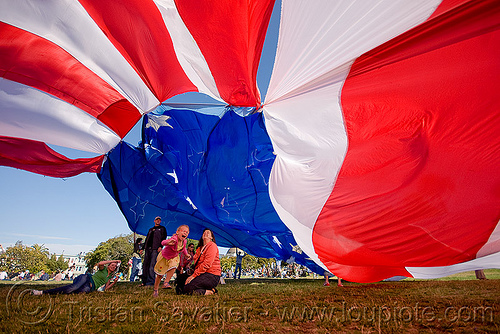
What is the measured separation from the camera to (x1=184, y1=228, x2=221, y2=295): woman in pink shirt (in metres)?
3.63

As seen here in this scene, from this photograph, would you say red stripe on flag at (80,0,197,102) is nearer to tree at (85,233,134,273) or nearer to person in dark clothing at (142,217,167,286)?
person in dark clothing at (142,217,167,286)

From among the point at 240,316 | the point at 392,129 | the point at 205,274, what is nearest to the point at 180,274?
the point at 205,274

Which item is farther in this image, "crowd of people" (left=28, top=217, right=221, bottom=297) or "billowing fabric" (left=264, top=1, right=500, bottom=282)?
"crowd of people" (left=28, top=217, right=221, bottom=297)

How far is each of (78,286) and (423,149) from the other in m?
4.36

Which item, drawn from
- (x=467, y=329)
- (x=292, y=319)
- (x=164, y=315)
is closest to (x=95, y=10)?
(x=164, y=315)

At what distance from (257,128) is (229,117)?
1.50 feet

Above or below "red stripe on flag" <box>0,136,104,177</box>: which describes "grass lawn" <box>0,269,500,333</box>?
below

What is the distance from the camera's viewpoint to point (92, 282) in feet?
12.7

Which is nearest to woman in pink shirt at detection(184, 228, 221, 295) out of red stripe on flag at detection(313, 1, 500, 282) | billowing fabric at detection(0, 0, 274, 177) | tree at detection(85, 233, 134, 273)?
red stripe on flag at detection(313, 1, 500, 282)

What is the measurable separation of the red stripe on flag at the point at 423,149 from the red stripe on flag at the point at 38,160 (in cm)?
408

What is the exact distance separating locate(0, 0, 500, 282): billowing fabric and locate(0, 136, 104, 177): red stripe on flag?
83 millimetres

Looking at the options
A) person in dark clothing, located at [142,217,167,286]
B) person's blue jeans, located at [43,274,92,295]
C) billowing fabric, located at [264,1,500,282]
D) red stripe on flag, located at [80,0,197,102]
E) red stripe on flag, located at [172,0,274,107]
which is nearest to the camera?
billowing fabric, located at [264,1,500,282]

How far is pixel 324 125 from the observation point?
9.79ft

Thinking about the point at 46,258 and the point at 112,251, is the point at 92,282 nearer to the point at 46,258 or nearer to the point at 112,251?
the point at 112,251
